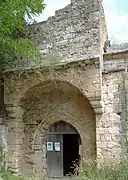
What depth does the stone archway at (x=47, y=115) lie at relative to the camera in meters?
7.76

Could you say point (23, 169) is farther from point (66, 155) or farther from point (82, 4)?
point (82, 4)

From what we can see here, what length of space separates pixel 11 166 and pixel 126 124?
369 cm

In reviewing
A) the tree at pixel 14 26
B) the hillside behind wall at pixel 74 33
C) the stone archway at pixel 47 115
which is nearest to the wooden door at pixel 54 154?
the stone archway at pixel 47 115

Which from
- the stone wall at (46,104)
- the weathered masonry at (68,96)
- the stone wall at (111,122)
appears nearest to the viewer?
the stone wall at (111,122)

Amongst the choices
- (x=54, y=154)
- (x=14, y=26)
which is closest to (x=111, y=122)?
(x=54, y=154)

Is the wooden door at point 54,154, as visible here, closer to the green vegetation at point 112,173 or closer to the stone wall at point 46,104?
the stone wall at point 46,104

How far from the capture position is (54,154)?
8.57 m

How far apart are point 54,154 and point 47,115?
1333 mm

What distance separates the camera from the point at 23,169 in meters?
8.21

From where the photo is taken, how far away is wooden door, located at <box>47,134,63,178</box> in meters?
8.52

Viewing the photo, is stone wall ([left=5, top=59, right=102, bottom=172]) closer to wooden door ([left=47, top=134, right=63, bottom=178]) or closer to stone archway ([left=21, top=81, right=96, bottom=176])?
stone archway ([left=21, top=81, right=96, bottom=176])

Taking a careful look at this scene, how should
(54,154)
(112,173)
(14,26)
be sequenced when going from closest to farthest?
(112,173)
(14,26)
(54,154)

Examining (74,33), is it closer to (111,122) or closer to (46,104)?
(46,104)

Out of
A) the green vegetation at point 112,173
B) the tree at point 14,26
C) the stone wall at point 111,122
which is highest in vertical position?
the tree at point 14,26
